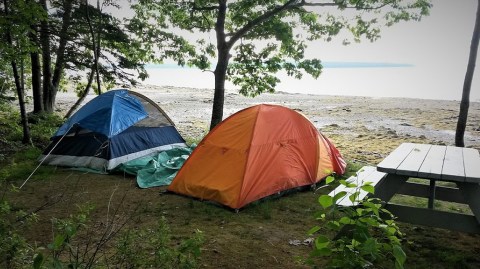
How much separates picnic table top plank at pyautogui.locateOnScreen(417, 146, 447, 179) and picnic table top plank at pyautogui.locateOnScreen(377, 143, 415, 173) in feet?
0.86

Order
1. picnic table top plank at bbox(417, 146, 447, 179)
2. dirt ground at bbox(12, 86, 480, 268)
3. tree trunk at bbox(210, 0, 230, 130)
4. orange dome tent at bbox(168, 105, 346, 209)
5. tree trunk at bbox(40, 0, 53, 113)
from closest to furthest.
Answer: picnic table top plank at bbox(417, 146, 447, 179), dirt ground at bbox(12, 86, 480, 268), orange dome tent at bbox(168, 105, 346, 209), tree trunk at bbox(210, 0, 230, 130), tree trunk at bbox(40, 0, 53, 113)

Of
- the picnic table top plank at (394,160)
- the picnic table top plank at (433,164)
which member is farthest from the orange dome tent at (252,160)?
the picnic table top plank at (433,164)

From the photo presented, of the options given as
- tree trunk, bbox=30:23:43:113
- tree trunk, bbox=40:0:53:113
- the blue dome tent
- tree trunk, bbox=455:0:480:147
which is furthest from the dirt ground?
tree trunk, bbox=40:0:53:113

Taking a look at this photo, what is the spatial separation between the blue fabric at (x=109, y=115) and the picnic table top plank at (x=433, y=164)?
645 cm

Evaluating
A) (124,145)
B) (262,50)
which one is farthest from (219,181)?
(262,50)

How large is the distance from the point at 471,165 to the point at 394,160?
86 centimetres

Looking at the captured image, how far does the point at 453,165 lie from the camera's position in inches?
158

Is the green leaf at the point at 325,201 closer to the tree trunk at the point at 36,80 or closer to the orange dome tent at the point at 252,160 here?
the orange dome tent at the point at 252,160

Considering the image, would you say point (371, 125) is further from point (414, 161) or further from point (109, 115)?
point (109, 115)

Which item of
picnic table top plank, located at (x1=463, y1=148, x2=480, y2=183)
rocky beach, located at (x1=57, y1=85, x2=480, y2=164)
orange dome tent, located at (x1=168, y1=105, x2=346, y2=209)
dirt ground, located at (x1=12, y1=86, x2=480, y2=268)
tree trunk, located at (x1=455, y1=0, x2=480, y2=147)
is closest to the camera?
picnic table top plank, located at (x1=463, y1=148, x2=480, y2=183)

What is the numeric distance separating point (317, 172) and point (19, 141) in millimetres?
8868

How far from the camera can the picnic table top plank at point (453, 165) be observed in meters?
3.53

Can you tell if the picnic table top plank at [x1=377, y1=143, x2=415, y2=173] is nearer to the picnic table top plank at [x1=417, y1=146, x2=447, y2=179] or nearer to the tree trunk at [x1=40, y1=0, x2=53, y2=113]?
the picnic table top plank at [x1=417, y1=146, x2=447, y2=179]

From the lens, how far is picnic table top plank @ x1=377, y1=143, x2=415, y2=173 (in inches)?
151
